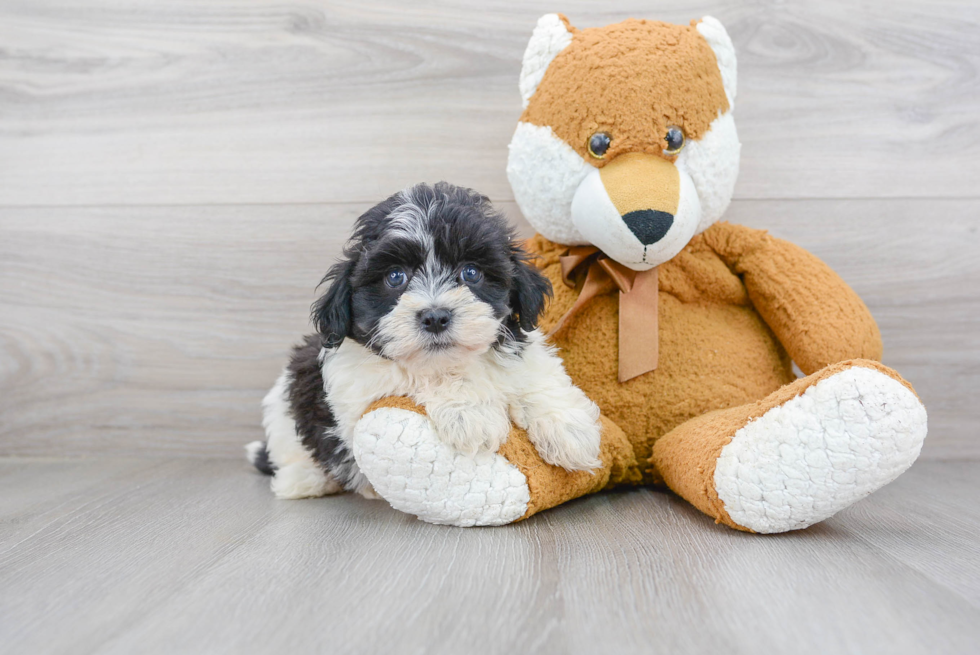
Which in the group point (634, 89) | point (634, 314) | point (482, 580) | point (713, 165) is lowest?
point (482, 580)

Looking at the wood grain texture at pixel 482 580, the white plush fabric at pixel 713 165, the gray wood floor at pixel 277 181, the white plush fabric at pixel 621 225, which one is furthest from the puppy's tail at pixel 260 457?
the white plush fabric at pixel 713 165

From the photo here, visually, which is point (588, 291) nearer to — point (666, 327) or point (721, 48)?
point (666, 327)

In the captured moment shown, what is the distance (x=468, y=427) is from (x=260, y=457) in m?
0.78

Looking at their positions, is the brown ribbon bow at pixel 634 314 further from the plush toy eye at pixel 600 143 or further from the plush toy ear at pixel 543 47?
the plush toy ear at pixel 543 47

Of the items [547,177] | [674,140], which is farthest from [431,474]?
[674,140]

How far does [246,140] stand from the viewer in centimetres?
185

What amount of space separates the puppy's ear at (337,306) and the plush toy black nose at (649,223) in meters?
0.52

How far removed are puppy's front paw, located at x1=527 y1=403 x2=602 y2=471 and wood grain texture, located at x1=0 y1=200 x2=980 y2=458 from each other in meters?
0.69

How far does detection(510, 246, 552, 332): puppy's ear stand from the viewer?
1.26 meters

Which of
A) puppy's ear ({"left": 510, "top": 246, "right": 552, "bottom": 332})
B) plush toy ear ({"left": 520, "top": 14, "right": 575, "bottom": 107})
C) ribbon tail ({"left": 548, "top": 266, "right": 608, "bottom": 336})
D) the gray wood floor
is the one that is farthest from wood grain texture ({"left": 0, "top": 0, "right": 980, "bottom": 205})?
puppy's ear ({"left": 510, "top": 246, "right": 552, "bottom": 332})

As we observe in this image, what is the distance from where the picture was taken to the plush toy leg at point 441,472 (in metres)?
1.17

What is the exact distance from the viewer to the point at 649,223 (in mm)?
1286

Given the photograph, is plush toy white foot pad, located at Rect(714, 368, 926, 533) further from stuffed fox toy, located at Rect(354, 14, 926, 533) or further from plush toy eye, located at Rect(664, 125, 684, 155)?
plush toy eye, located at Rect(664, 125, 684, 155)

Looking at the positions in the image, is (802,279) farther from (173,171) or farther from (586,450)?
(173,171)
